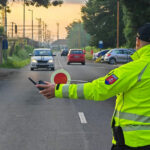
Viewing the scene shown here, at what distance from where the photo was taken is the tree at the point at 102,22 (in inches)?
3086

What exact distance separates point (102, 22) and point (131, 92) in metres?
79.8

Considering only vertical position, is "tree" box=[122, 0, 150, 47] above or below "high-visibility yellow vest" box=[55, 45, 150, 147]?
above

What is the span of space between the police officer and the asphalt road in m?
3.92

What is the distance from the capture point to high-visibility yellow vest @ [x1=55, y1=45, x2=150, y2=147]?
2.99 m

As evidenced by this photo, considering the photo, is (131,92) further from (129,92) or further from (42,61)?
(42,61)

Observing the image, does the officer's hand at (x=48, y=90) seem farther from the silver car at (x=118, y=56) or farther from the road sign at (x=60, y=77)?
the silver car at (x=118, y=56)

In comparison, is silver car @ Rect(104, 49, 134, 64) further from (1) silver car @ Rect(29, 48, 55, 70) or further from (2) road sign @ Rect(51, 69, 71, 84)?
(2) road sign @ Rect(51, 69, 71, 84)

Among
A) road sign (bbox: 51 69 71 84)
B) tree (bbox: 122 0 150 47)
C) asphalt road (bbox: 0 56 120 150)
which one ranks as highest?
tree (bbox: 122 0 150 47)

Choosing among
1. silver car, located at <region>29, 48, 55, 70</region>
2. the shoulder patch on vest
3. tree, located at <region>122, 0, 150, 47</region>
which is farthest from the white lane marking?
tree, located at <region>122, 0, 150, 47</region>

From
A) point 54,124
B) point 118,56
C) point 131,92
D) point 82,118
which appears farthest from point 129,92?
point 118,56

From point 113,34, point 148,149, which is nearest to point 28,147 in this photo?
point 148,149

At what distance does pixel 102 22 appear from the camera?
82125 millimetres

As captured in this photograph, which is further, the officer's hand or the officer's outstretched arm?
the officer's hand

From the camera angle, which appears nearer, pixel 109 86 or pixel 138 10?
pixel 109 86
